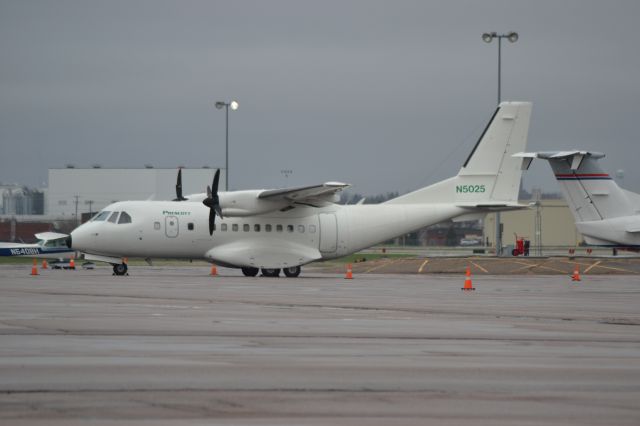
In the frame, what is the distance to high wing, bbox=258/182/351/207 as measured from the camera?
134ft

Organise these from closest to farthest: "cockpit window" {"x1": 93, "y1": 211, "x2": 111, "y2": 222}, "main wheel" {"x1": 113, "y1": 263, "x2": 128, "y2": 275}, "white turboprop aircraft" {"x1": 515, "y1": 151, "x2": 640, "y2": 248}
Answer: "white turboprop aircraft" {"x1": 515, "y1": 151, "x2": 640, "y2": 248} → "main wheel" {"x1": 113, "y1": 263, "x2": 128, "y2": 275} → "cockpit window" {"x1": 93, "y1": 211, "x2": 111, "y2": 222}

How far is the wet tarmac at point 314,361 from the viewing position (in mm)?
9539

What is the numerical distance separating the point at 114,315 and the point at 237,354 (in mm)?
7011

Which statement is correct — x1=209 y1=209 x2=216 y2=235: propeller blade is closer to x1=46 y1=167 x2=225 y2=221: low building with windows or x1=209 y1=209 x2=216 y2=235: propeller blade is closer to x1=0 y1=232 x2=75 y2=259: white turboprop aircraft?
x1=0 y1=232 x2=75 y2=259: white turboprop aircraft

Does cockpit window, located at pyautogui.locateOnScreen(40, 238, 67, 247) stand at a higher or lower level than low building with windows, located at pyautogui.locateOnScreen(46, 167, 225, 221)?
lower

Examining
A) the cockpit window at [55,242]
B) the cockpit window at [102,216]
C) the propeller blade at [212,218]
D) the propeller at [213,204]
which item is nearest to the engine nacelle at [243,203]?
the propeller at [213,204]

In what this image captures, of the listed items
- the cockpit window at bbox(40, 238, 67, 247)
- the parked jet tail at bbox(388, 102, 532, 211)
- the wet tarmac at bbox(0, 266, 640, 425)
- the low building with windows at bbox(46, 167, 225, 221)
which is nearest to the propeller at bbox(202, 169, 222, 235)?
the parked jet tail at bbox(388, 102, 532, 211)

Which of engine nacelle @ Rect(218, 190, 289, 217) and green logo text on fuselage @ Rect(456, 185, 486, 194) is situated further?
green logo text on fuselage @ Rect(456, 185, 486, 194)

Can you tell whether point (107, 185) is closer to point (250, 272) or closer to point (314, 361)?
point (250, 272)

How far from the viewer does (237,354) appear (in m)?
13.9

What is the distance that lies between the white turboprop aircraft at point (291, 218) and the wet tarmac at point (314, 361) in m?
15.6

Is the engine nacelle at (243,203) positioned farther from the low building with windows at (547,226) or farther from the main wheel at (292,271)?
the low building with windows at (547,226)

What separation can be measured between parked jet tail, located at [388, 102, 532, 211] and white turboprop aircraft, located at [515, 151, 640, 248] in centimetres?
433

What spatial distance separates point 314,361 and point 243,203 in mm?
29098
